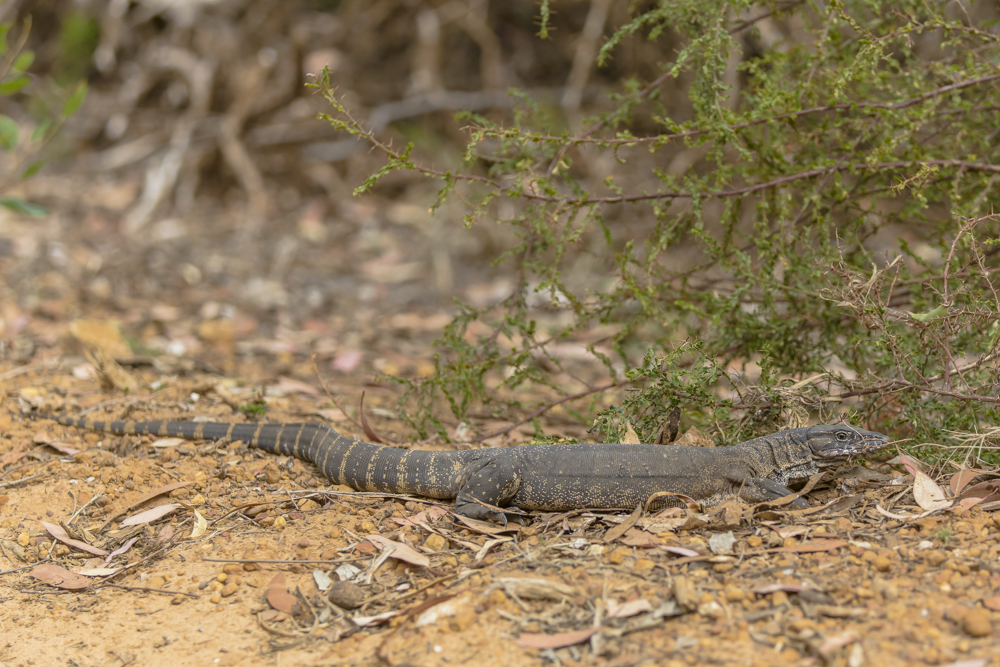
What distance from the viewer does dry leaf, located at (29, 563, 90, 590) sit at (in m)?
3.83

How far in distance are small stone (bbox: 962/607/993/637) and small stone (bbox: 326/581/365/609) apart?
2.44m

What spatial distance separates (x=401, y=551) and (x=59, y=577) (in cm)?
173

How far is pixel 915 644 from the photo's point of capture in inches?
112

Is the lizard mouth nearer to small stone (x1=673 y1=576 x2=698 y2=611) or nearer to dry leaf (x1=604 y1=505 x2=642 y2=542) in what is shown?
dry leaf (x1=604 y1=505 x2=642 y2=542)

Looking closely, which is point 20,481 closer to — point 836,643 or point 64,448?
point 64,448

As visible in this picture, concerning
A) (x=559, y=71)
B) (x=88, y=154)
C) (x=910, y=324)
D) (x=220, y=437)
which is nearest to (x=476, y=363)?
(x=220, y=437)

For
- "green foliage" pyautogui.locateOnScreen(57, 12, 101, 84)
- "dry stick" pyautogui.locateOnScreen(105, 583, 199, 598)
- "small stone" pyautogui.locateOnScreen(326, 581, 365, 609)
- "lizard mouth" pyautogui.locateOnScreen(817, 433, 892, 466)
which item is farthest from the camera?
"green foliage" pyautogui.locateOnScreen(57, 12, 101, 84)

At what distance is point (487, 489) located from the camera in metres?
4.25

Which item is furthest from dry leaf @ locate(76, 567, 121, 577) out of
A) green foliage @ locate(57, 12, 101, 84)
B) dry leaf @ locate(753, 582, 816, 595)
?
green foliage @ locate(57, 12, 101, 84)

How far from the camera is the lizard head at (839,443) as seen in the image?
4203mm

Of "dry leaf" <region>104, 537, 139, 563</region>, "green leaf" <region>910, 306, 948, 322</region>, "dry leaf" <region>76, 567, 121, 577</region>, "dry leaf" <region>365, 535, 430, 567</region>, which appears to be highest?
"green leaf" <region>910, 306, 948, 322</region>

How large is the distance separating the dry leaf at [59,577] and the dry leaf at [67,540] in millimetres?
154

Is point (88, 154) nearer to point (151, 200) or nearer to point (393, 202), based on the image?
point (151, 200)

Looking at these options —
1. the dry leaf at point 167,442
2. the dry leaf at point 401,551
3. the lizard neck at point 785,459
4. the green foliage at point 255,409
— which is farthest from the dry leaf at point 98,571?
the lizard neck at point 785,459
